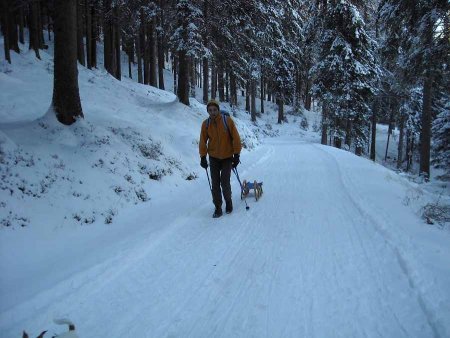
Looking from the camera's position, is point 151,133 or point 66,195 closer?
point 66,195

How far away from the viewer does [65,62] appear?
8.48 m

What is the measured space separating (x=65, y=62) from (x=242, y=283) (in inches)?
290

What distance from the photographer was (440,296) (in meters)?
3.52

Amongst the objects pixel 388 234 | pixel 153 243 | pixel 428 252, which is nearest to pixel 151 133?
pixel 153 243

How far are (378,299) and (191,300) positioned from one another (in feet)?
6.71

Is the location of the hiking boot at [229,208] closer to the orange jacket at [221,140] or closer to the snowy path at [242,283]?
the snowy path at [242,283]

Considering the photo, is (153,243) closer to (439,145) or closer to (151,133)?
(151,133)

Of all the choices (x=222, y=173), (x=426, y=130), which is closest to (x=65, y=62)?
(x=222, y=173)

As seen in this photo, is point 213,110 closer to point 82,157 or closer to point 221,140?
point 221,140

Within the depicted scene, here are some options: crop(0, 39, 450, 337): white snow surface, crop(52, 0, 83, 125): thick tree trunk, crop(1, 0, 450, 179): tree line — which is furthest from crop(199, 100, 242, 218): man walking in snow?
crop(1, 0, 450, 179): tree line

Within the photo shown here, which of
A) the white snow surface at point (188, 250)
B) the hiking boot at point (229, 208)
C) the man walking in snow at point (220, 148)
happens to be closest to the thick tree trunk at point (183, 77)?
the white snow surface at point (188, 250)

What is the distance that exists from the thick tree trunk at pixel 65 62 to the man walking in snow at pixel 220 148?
4.11 meters

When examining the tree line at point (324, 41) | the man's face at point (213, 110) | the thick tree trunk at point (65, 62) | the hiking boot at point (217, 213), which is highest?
the tree line at point (324, 41)

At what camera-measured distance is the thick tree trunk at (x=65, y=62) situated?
8383 millimetres
